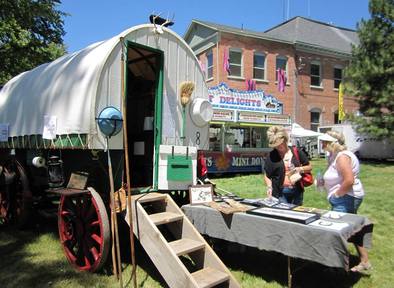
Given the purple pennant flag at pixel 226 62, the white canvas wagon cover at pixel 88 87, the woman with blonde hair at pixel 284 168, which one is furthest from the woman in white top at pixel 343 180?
the purple pennant flag at pixel 226 62

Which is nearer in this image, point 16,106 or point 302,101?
point 16,106

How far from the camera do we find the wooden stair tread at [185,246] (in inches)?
170

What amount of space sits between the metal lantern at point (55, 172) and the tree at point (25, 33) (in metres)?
10.7

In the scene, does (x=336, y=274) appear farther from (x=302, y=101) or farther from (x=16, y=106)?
(x=302, y=101)

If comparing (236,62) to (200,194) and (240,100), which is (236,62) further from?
(200,194)

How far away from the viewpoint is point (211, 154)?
16047mm

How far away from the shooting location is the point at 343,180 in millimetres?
4586

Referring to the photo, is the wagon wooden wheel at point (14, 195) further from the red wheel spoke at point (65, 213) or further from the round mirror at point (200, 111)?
the round mirror at point (200, 111)

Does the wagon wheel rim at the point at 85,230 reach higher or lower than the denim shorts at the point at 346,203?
lower

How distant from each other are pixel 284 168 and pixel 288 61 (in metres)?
21.3

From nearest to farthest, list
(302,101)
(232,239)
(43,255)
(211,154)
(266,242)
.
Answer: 1. (266,242)
2. (232,239)
3. (43,255)
4. (211,154)
5. (302,101)

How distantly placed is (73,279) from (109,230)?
2.35 ft

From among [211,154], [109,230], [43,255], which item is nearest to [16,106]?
[43,255]

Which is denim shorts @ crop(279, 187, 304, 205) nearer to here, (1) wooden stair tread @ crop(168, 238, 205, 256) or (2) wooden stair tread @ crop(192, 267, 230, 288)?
(1) wooden stair tread @ crop(168, 238, 205, 256)
